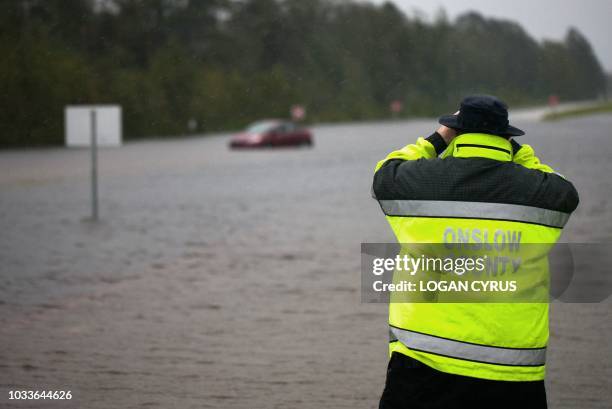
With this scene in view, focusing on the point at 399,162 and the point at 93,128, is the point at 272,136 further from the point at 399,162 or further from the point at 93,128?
the point at 399,162

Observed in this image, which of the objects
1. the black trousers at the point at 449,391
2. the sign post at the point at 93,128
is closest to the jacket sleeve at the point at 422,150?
the black trousers at the point at 449,391

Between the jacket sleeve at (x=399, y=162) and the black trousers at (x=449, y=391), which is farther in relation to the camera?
the jacket sleeve at (x=399, y=162)

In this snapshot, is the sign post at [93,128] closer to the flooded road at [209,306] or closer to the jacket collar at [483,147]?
the flooded road at [209,306]

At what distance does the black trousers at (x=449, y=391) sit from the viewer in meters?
3.36

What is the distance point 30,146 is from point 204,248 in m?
29.2

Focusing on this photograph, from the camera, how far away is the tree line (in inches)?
546

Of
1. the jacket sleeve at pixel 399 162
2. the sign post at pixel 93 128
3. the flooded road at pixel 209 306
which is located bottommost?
the flooded road at pixel 209 306

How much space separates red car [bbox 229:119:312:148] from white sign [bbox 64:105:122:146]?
23471 millimetres

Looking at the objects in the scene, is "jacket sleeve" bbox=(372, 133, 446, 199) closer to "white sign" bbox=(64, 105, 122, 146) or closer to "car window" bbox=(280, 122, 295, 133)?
"white sign" bbox=(64, 105, 122, 146)

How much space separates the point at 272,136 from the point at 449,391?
38256mm

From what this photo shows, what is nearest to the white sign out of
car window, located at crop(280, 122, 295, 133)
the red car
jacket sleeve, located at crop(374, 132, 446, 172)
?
jacket sleeve, located at crop(374, 132, 446, 172)

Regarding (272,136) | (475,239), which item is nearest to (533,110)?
(272,136)

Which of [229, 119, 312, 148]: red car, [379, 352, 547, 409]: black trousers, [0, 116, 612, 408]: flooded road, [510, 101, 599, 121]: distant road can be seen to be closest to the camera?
[379, 352, 547, 409]: black trousers

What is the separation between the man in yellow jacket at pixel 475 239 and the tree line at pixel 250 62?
7166 mm
